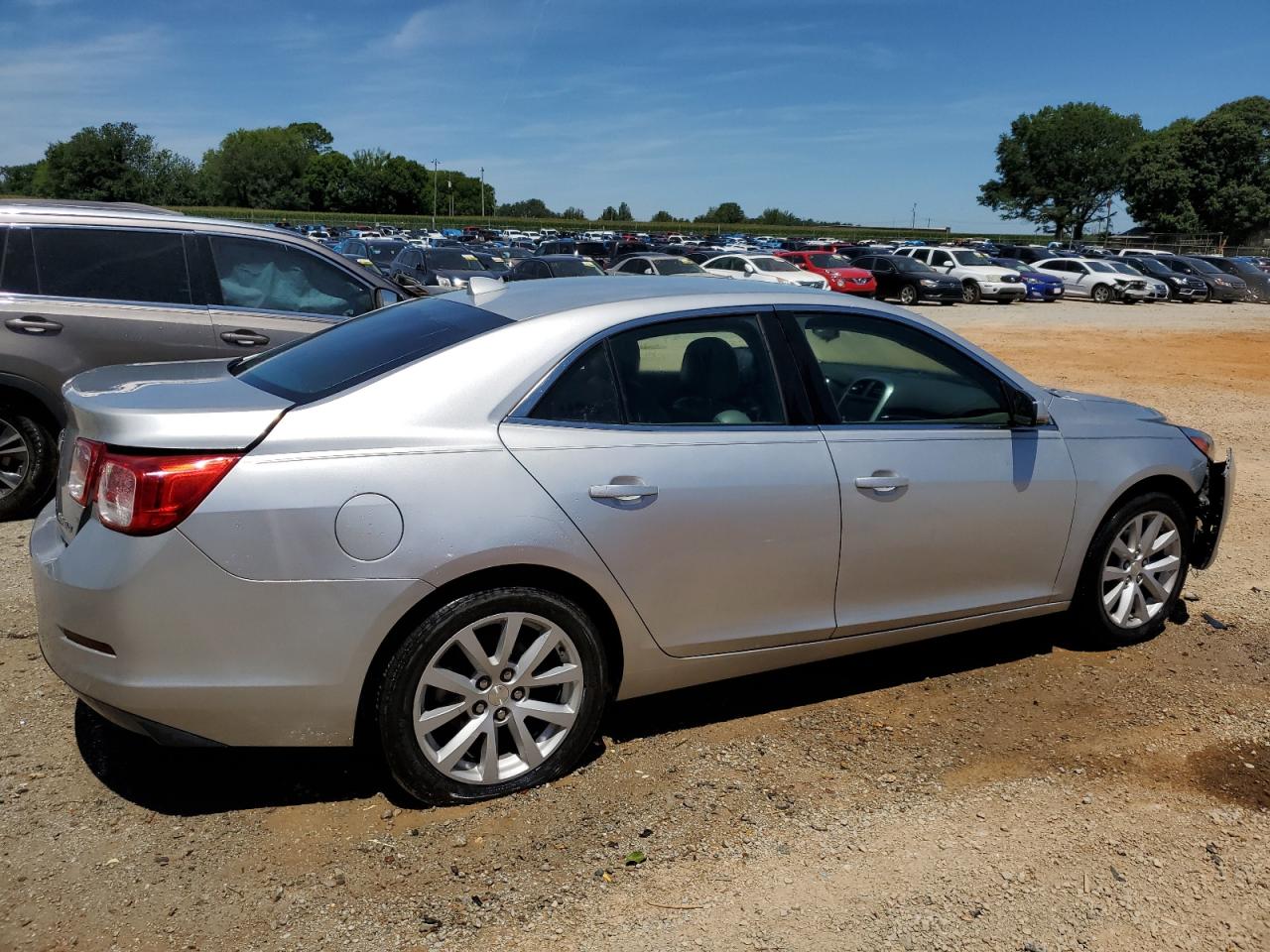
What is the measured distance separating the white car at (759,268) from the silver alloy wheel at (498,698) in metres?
25.7

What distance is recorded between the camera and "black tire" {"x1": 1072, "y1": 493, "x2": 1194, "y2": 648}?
4.62 meters

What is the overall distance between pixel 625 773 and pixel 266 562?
1.46 metres

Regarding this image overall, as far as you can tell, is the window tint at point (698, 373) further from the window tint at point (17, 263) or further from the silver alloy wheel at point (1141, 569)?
the window tint at point (17, 263)

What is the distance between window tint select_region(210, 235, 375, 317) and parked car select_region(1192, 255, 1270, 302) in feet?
137

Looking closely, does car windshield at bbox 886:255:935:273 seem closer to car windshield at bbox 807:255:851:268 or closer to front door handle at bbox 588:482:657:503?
car windshield at bbox 807:255:851:268

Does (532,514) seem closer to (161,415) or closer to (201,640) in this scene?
(201,640)

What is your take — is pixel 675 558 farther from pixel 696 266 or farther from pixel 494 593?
pixel 696 266

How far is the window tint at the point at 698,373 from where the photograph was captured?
3.60m

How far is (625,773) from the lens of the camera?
3.63 meters

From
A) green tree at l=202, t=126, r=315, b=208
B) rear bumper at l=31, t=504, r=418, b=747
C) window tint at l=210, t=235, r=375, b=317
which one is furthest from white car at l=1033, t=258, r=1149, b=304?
green tree at l=202, t=126, r=315, b=208

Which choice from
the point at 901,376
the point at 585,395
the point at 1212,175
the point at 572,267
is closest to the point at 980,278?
the point at 572,267

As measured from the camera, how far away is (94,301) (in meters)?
6.38

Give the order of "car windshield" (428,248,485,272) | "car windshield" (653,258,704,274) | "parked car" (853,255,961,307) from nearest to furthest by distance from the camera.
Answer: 1. "car windshield" (428,248,485,272)
2. "car windshield" (653,258,704,274)
3. "parked car" (853,255,961,307)

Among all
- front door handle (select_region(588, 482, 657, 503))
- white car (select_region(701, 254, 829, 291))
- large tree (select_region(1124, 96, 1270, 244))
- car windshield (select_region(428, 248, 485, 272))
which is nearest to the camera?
front door handle (select_region(588, 482, 657, 503))
